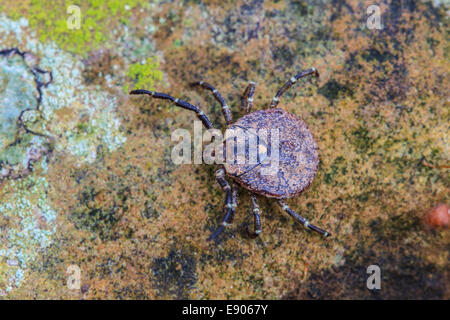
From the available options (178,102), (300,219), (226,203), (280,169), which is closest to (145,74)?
(178,102)

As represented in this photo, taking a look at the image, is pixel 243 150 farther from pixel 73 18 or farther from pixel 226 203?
pixel 73 18

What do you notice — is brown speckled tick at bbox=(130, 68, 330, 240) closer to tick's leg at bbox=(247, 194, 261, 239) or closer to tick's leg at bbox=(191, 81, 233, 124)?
tick's leg at bbox=(247, 194, 261, 239)

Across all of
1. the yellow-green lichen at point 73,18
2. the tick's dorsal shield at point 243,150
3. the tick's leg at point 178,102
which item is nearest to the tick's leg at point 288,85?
the tick's dorsal shield at point 243,150

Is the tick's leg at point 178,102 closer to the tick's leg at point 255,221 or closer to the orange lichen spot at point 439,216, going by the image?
the tick's leg at point 255,221

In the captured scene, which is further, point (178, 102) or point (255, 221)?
point (178, 102)

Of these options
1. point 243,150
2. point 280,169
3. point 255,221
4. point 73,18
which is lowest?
point 255,221
